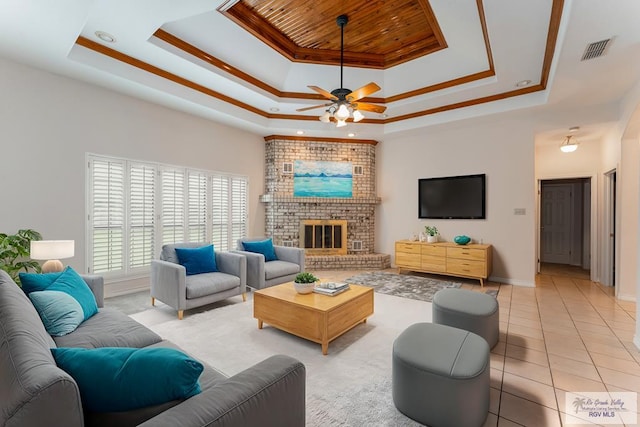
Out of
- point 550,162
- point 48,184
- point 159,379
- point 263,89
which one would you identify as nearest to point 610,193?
point 550,162

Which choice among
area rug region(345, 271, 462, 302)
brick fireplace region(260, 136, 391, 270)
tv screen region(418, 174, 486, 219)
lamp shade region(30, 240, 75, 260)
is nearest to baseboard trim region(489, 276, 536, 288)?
area rug region(345, 271, 462, 302)

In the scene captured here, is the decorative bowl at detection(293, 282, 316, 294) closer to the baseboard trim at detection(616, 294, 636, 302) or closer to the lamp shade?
the lamp shade

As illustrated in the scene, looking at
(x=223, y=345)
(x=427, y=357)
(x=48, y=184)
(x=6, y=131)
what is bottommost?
(x=223, y=345)

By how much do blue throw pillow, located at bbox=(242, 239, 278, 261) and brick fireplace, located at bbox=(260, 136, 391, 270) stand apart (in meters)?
1.50

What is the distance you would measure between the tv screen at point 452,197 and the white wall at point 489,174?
0.11 metres

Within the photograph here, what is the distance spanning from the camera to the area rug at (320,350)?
77.2 inches

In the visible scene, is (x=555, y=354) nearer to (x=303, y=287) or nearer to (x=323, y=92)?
(x=303, y=287)

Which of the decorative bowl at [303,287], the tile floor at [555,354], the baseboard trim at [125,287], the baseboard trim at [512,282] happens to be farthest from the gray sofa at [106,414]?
the baseboard trim at [512,282]

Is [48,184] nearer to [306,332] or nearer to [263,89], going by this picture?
[263,89]

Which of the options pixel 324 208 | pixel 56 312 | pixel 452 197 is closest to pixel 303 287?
pixel 56 312

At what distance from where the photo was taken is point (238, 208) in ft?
20.5

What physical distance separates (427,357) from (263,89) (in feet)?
14.8

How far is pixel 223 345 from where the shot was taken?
2.85 metres

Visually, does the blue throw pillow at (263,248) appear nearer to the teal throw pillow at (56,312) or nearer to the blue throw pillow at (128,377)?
the teal throw pillow at (56,312)
